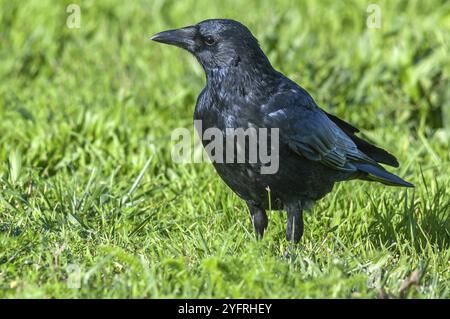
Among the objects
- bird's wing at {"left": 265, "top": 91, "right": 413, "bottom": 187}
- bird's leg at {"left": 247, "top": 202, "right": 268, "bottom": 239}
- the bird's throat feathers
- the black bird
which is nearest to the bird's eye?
the black bird

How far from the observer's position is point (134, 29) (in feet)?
27.2

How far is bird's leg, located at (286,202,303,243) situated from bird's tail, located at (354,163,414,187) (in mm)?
526

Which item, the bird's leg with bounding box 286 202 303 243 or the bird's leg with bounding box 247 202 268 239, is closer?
the bird's leg with bounding box 286 202 303 243

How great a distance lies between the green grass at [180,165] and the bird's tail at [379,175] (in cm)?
15

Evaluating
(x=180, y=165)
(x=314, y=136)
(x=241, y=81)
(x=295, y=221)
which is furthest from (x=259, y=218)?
(x=180, y=165)

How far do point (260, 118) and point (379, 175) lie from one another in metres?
0.88

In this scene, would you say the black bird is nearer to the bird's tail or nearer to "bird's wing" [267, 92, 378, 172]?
"bird's wing" [267, 92, 378, 172]

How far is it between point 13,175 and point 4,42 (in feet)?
9.70

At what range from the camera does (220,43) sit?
463cm

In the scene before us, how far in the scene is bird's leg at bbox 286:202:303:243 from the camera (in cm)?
459

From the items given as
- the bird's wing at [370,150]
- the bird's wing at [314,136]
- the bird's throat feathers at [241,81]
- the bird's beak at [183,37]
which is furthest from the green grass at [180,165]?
the bird's beak at [183,37]

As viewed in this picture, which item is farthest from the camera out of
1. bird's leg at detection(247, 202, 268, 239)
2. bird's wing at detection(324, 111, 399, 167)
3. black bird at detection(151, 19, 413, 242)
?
bird's wing at detection(324, 111, 399, 167)
